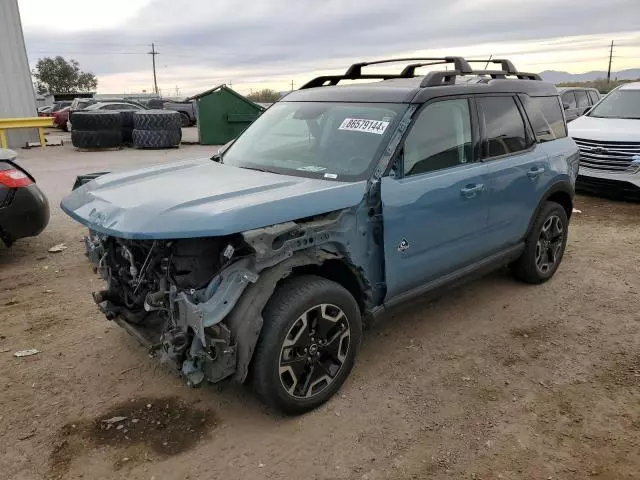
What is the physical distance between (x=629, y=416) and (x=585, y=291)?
6.69 feet

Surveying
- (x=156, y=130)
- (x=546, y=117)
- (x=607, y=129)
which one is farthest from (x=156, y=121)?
(x=546, y=117)

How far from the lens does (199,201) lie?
281 cm

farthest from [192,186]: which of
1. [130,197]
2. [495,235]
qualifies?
[495,235]

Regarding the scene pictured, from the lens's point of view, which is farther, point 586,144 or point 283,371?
point 586,144

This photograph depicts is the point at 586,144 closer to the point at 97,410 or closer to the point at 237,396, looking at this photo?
the point at 237,396

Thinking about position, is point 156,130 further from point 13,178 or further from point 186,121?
point 186,121

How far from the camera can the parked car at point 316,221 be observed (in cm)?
275

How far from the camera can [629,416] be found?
3.11 metres

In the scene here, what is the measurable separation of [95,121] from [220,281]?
16070 millimetres

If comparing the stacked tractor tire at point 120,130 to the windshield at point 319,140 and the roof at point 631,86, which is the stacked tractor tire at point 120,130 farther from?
the windshield at point 319,140

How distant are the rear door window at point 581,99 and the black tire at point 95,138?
560 inches

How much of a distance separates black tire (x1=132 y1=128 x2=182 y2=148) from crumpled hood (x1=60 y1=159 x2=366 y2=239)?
13.5 metres

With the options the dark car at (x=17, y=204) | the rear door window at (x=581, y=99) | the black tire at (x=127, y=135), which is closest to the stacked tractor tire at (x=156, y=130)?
the black tire at (x=127, y=135)

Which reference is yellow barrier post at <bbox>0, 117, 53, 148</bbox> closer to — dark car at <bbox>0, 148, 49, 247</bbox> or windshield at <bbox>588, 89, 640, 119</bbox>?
dark car at <bbox>0, 148, 49, 247</bbox>
